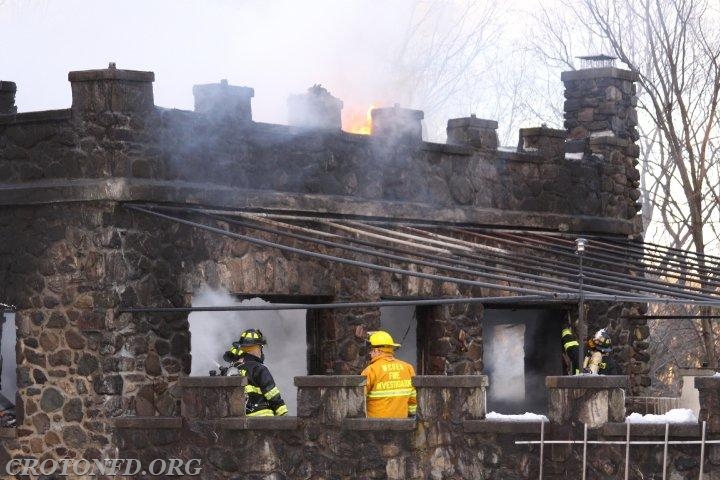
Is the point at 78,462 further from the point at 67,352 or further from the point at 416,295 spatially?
the point at 416,295

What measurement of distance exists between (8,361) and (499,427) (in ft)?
21.1

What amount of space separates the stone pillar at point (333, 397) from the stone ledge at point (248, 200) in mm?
3357

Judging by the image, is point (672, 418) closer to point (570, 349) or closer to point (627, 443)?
point (627, 443)

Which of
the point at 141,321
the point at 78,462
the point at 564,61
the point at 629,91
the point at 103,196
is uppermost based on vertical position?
the point at 564,61

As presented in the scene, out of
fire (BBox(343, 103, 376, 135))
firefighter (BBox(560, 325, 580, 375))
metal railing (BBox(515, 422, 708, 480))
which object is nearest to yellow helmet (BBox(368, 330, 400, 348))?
metal railing (BBox(515, 422, 708, 480))

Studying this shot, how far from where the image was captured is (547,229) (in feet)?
86.6

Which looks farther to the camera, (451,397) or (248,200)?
(248,200)

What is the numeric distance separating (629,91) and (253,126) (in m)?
8.33

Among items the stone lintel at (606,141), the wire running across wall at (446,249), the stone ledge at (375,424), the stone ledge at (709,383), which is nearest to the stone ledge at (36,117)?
the wire running across wall at (446,249)

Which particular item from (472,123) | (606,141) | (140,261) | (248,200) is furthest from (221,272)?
(606,141)

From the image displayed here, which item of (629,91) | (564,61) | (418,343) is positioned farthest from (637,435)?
(564,61)

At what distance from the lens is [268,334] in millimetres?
22422

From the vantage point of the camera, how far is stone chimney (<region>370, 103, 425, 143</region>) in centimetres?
2384

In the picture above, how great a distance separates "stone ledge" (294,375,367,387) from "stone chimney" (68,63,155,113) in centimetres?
406
